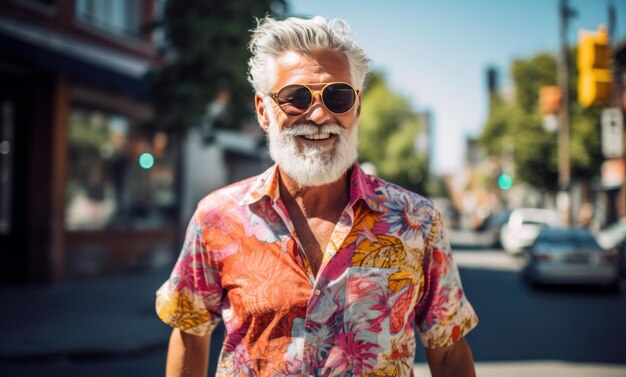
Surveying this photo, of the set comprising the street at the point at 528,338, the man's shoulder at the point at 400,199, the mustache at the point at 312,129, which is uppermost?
the mustache at the point at 312,129

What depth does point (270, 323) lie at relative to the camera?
1830 millimetres

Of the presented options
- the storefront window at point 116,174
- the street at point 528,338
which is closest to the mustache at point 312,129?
the street at point 528,338

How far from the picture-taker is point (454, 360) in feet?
6.43

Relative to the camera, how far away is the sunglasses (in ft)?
6.54

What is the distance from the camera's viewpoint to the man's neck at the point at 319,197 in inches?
81.1

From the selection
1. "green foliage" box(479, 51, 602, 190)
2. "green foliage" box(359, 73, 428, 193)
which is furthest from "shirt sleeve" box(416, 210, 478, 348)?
"green foliage" box(359, 73, 428, 193)

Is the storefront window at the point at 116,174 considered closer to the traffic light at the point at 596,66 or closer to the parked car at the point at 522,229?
the traffic light at the point at 596,66

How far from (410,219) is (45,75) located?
39.6 ft

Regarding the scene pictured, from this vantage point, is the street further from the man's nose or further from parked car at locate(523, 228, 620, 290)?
the man's nose

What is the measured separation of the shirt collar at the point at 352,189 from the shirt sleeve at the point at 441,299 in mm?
232

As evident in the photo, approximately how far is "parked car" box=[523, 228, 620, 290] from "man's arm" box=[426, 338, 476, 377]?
11778 millimetres

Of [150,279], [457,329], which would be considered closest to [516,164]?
Result: [150,279]

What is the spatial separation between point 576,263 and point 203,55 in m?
9.08

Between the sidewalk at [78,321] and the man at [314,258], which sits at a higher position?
the man at [314,258]
